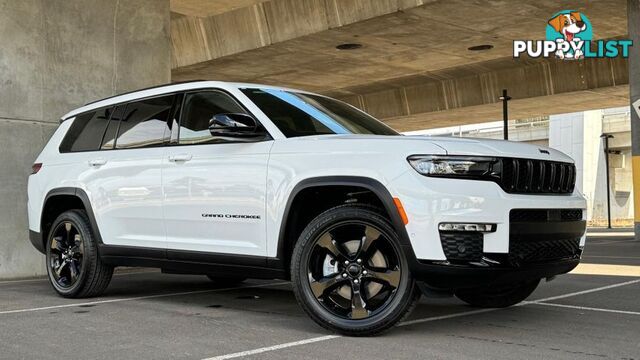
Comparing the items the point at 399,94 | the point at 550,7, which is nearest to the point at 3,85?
the point at 550,7

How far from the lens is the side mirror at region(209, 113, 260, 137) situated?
5398mm

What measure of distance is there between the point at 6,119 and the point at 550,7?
13.0m

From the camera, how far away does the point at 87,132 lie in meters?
7.21

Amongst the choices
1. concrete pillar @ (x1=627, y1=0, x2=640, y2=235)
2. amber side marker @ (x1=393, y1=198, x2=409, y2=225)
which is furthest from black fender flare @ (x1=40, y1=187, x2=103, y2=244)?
concrete pillar @ (x1=627, y1=0, x2=640, y2=235)

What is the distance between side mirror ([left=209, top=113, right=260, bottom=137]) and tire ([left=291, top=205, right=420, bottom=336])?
946mm

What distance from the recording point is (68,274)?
7.04 m

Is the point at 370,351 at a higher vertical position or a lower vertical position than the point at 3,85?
lower

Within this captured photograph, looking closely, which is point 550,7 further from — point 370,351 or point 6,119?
point 370,351

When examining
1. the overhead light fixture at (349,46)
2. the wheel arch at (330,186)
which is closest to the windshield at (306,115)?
the wheel arch at (330,186)

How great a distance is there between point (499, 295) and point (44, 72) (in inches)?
253

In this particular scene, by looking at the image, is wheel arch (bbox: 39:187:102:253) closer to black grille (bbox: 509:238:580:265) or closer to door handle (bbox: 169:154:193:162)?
door handle (bbox: 169:154:193:162)

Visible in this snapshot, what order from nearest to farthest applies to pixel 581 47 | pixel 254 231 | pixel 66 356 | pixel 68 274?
pixel 66 356
pixel 254 231
pixel 68 274
pixel 581 47

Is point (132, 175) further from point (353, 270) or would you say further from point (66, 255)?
point (353, 270)

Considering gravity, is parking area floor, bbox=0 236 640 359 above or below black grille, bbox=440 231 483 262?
below
